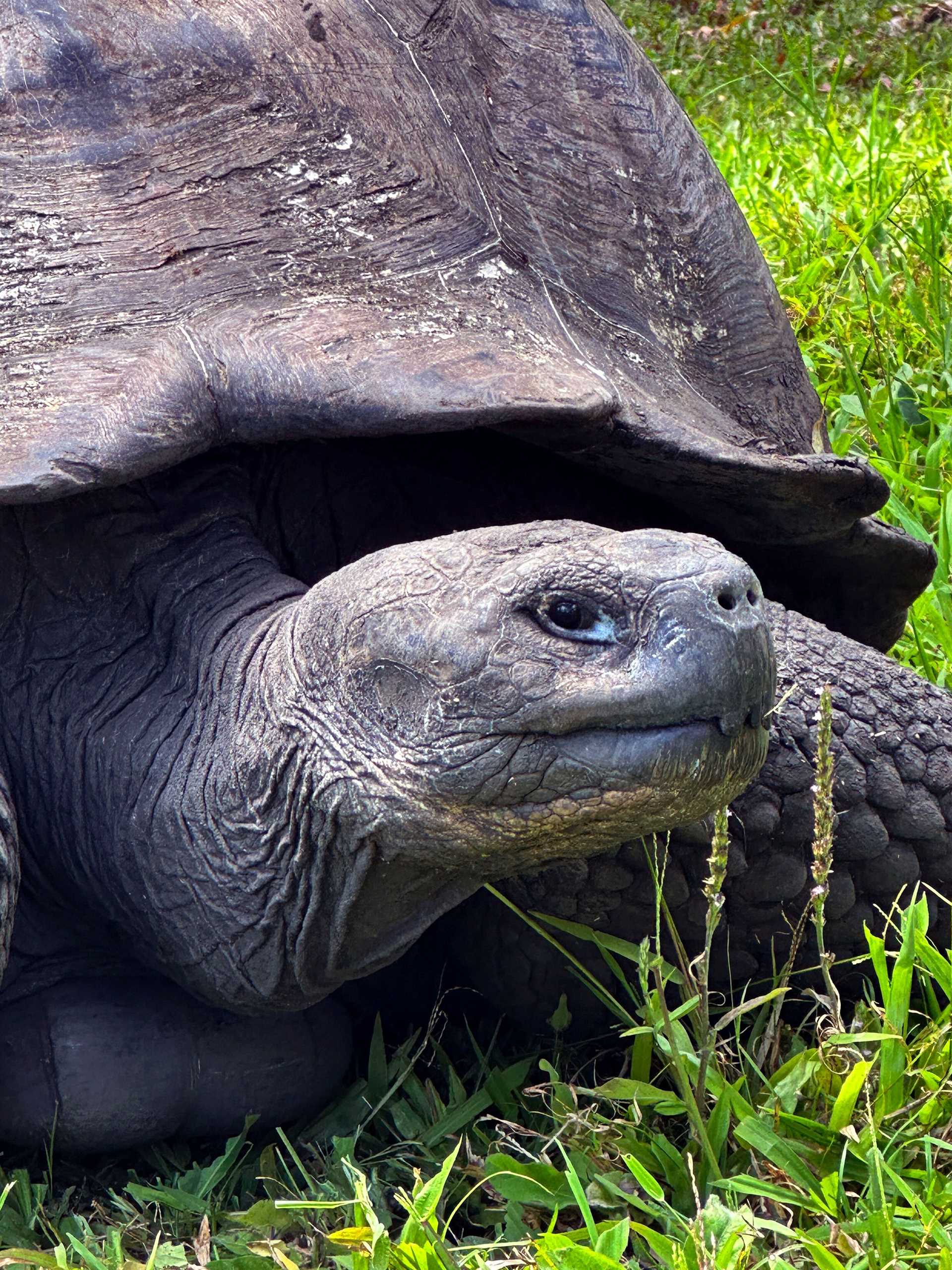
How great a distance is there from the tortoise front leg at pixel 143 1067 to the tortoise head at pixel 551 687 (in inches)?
23.6

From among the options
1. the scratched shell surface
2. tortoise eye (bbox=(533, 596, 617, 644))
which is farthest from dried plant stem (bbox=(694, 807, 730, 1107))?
the scratched shell surface

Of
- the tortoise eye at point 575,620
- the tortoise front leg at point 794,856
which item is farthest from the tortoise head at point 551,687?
the tortoise front leg at point 794,856

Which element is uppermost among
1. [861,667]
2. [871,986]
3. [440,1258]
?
[861,667]

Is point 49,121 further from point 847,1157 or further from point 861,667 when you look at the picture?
point 847,1157

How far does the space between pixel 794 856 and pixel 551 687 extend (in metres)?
0.78

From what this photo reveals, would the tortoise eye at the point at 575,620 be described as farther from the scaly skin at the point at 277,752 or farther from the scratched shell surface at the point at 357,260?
the scratched shell surface at the point at 357,260

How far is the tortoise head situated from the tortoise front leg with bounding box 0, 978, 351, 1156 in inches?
23.6

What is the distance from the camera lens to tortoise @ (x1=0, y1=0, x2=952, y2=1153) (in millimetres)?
1601

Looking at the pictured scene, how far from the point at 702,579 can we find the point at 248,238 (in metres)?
0.87

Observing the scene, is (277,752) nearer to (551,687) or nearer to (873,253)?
(551,687)

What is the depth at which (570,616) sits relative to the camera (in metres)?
1.56

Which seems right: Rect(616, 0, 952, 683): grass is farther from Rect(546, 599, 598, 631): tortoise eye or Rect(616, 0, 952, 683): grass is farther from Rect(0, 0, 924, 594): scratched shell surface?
Rect(546, 599, 598, 631): tortoise eye

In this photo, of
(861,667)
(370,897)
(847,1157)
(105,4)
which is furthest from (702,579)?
(105,4)

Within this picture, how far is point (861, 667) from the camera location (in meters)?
2.30
